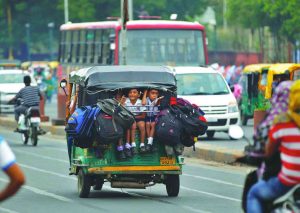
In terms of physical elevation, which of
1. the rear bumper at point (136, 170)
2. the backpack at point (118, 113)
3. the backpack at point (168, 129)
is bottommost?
the rear bumper at point (136, 170)

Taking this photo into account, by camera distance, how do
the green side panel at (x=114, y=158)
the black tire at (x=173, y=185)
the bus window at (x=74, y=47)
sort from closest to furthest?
the green side panel at (x=114, y=158), the black tire at (x=173, y=185), the bus window at (x=74, y=47)

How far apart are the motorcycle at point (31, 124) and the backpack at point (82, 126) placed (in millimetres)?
14032

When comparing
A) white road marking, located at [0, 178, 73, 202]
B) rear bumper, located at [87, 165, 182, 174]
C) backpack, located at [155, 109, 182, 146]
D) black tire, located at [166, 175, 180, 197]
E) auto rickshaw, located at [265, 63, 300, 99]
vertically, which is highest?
backpack, located at [155, 109, 182, 146]


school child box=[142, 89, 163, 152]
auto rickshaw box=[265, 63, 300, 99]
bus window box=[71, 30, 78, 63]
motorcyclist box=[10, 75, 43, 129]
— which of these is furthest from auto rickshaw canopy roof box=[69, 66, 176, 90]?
bus window box=[71, 30, 78, 63]

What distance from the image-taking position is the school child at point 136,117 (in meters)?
17.6

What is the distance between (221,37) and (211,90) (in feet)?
242

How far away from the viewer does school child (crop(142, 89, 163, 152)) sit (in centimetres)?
1769

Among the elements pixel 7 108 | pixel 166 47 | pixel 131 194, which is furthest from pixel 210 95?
pixel 7 108

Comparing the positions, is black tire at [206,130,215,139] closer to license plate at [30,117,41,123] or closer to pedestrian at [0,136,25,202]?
license plate at [30,117,41,123]

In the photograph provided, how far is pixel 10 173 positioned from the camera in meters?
7.76

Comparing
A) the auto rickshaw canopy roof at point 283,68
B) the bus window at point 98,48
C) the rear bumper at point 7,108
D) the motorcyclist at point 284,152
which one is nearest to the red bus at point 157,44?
the bus window at point 98,48

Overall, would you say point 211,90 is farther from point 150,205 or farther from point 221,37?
point 221,37

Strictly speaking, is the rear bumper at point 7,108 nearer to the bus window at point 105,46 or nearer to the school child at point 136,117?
the bus window at point 105,46

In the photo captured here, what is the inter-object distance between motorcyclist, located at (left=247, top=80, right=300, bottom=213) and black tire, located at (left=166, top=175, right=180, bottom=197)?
8785mm
